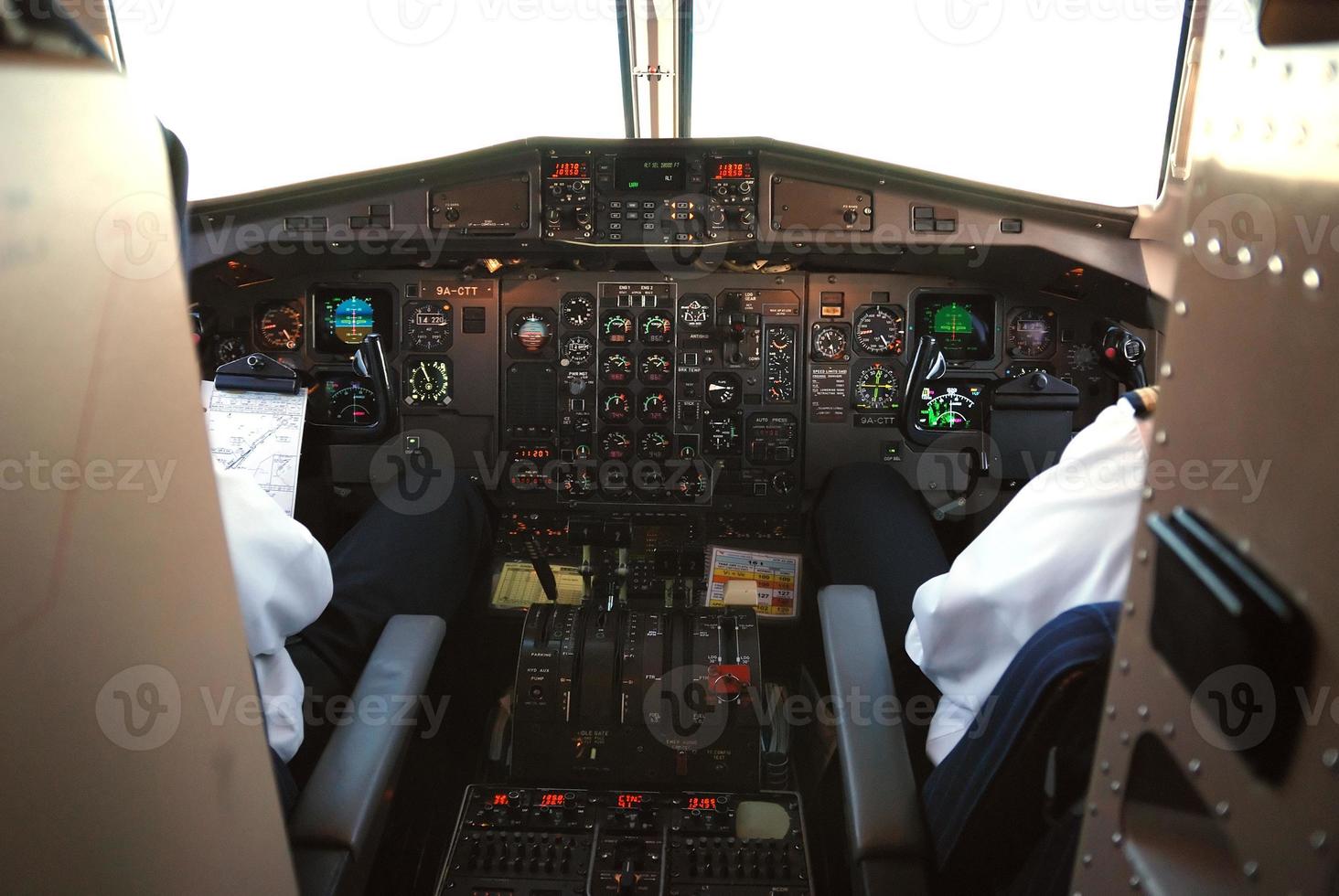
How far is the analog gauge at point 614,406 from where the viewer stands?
281 cm

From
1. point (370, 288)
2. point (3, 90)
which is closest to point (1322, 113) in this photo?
point (3, 90)

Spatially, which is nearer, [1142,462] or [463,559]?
[1142,462]

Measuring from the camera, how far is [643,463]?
2.83 metres

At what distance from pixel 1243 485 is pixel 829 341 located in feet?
7.64

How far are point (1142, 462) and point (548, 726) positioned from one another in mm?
1226

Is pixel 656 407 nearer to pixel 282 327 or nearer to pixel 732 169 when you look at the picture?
pixel 732 169

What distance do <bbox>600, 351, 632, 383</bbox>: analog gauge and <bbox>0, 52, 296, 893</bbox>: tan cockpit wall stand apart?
224 centimetres

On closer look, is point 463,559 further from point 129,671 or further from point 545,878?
point 129,671

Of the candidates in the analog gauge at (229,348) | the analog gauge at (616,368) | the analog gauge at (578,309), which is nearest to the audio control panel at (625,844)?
the analog gauge at (616,368)

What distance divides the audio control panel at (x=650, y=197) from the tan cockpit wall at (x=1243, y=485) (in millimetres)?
1968

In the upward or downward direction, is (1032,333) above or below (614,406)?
above

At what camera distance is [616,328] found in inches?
110

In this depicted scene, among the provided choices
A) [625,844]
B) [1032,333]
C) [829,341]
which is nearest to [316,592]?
[625,844]

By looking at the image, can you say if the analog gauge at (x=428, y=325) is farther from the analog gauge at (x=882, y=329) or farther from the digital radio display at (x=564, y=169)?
the analog gauge at (x=882, y=329)
